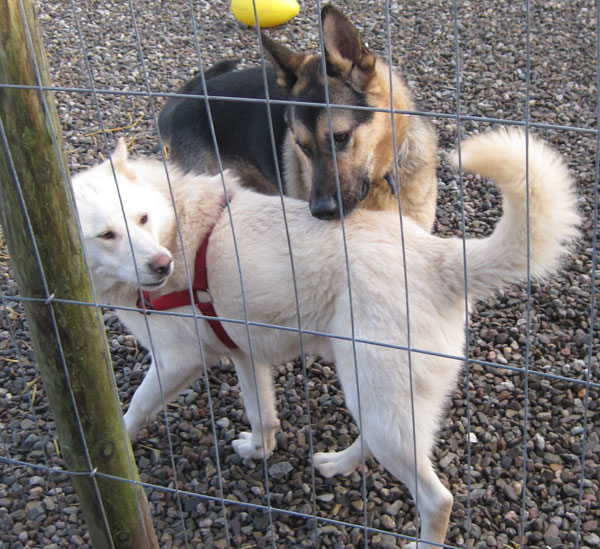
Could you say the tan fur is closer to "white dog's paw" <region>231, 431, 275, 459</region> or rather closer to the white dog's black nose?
the white dog's black nose

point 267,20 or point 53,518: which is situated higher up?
point 267,20

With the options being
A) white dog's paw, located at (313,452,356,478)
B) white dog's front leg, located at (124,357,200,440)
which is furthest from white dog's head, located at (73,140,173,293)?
white dog's paw, located at (313,452,356,478)

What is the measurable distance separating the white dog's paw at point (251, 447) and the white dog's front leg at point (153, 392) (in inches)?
15.2

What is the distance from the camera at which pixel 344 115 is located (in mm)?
3109

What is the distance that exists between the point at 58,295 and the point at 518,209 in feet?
4.63

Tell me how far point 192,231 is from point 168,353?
503 millimetres

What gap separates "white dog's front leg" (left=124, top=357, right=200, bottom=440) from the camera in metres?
2.76

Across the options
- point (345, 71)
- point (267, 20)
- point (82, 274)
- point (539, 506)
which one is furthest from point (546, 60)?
point (82, 274)

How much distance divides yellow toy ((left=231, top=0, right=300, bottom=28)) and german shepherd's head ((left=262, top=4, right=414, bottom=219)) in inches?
150

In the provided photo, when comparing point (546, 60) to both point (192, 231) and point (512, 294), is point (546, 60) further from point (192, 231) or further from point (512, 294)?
point (192, 231)

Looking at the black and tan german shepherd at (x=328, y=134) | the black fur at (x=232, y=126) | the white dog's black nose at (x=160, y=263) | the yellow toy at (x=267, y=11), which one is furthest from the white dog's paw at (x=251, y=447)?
the yellow toy at (x=267, y=11)

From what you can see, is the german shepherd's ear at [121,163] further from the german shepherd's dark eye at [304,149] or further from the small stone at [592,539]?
the small stone at [592,539]

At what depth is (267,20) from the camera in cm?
685

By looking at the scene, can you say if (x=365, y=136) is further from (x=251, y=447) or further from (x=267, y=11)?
(x=267, y=11)
